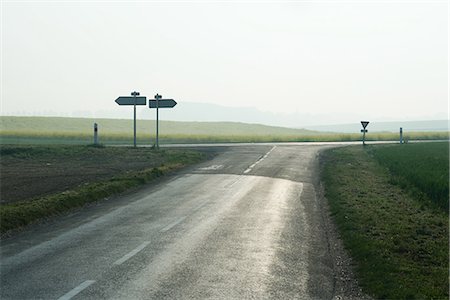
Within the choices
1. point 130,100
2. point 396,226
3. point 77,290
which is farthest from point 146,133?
point 77,290

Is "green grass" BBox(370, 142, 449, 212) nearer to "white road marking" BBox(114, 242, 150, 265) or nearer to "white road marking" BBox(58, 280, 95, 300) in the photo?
"white road marking" BBox(114, 242, 150, 265)

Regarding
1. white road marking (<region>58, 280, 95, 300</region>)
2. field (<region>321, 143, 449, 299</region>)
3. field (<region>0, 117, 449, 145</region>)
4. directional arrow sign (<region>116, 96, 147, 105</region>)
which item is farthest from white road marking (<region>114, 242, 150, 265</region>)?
field (<region>0, 117, 449, 145</region>)

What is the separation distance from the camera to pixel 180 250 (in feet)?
35.4

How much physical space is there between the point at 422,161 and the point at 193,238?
2091cm

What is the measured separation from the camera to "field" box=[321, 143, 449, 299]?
345 inches

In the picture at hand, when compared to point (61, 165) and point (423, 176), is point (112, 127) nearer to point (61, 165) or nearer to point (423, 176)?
point (61, 165)

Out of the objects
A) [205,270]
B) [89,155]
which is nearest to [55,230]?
[205,270]

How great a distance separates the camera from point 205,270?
9.33 metres

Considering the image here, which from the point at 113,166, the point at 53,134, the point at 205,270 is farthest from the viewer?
the point at 53,134

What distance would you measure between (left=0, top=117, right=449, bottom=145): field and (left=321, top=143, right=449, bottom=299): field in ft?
153

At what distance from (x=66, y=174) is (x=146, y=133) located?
2722 inches

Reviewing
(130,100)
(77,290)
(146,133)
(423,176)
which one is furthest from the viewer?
(146,133)

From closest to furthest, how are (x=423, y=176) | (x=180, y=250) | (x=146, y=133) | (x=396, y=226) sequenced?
(x=180, y=250)
(x=396, y=226)
(x=423, y=176)
(x=146, y=133)

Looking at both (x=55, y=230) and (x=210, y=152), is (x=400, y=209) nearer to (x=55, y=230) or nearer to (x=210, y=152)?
(x=55, y=230)
